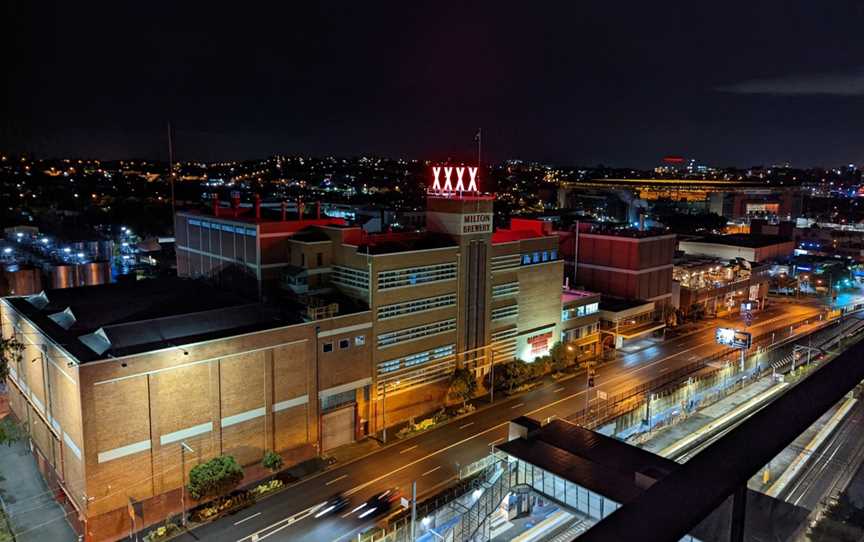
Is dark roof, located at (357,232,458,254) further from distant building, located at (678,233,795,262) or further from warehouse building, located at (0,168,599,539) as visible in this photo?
distant building, located at (678,233,795,262)

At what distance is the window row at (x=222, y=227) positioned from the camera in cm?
4275

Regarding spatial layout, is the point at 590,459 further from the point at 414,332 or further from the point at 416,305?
the point at 416,305

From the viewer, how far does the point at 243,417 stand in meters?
33.2

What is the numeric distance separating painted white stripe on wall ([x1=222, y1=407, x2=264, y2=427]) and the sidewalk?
26.9 feet

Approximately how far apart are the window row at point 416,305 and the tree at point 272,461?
34.8 feet

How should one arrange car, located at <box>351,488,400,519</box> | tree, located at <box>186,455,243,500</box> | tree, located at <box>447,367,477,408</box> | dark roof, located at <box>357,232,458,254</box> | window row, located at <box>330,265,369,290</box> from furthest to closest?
tree, located at <box>447,367,477,408</box>
dark roof, located at <box>357,232,458,254</box>
window row, located at <box>330,265,369,290</box>
car, located at <box>351,488,400,519</box>
tree, located at <box>186,455,243,500</box>

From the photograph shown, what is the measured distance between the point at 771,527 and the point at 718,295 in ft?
255

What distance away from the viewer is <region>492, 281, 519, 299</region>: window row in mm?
47003

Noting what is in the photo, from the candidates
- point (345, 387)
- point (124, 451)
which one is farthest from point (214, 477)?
point (345, 387)

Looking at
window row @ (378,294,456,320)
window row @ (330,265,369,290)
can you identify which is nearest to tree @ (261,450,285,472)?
window row @ (378,294,456,320)

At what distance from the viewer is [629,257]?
63.8 m

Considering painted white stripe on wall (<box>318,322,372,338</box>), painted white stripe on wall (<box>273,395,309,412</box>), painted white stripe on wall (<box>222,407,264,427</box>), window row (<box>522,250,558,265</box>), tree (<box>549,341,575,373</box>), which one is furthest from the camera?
tree (<box>549,341,575,373</box>)


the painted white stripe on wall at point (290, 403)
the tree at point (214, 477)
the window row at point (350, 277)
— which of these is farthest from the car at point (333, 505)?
the window row at point (350, 277)

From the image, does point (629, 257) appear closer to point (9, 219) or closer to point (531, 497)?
point (531, 497)
